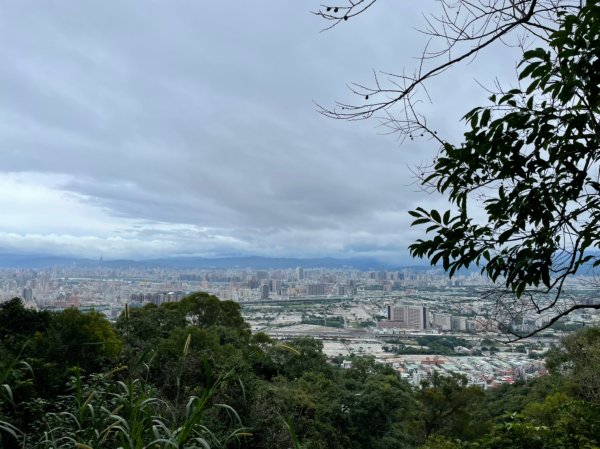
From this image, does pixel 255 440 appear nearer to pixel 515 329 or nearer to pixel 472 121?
pixel 515 329

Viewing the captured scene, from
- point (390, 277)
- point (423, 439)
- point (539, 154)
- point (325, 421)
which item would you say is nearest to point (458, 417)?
point (423, 439)

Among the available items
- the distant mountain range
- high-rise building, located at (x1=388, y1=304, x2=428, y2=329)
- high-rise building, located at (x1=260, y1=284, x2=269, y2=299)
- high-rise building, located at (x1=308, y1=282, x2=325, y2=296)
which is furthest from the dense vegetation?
the distant mountain range

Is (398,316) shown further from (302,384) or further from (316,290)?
(302,384)

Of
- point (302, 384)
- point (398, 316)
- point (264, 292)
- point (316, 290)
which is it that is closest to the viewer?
point (302, 384)

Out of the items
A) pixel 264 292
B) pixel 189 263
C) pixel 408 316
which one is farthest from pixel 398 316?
pixel 189 263

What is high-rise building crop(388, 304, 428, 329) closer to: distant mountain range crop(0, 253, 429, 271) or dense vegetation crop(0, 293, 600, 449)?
dense vegetation crop(0, 293, 600, 449)

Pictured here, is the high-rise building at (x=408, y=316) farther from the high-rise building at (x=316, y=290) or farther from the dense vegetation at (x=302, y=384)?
the high-rise building at (x=316, y=290)

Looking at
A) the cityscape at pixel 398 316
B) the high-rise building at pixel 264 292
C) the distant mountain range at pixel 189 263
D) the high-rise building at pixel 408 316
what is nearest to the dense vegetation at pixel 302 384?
the cityscape at pixel 398 316

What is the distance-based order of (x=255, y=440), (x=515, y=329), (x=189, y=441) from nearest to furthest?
(x=189, y=441)
(x=515, y=329)
(x=255, y=440)
